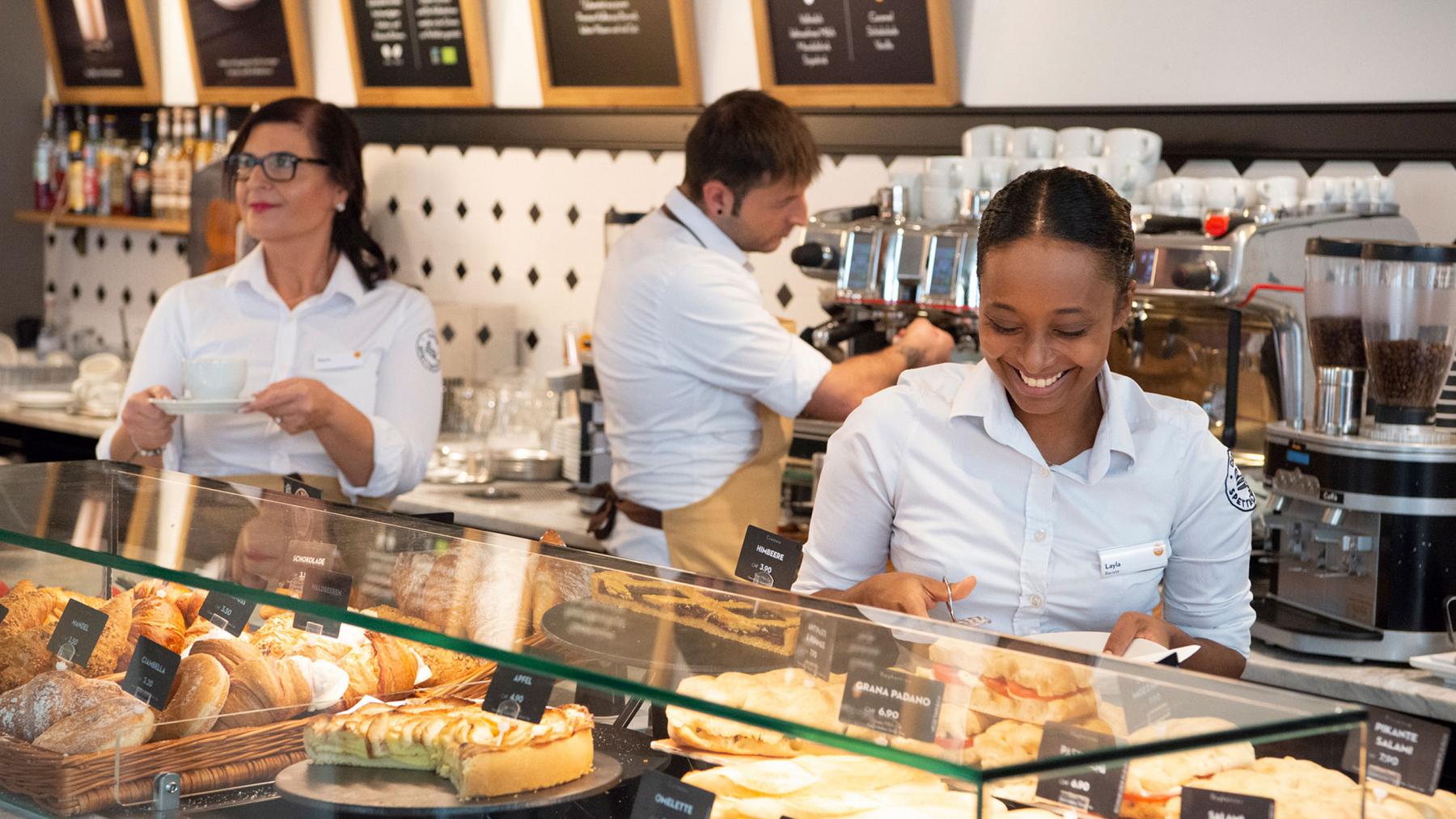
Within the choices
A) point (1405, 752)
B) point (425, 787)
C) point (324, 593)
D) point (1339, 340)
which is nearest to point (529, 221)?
point (1339, 340)

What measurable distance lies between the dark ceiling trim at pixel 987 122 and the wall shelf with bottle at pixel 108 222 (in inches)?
34.4

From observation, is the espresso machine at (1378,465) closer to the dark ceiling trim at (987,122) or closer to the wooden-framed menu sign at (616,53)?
the dark ceiling trim at (987,122)

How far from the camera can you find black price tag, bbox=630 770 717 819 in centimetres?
143

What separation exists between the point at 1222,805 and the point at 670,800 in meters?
0.49

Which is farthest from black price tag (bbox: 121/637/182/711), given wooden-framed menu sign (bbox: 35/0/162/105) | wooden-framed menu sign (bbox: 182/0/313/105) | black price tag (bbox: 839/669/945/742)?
wooden-framed menu sign (bbox: 35/0/162/105)

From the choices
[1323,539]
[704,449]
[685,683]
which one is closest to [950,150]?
[704,449]

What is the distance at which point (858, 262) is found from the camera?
3.46 meters

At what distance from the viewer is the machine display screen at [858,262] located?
3.44 m

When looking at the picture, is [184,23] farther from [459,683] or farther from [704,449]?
[459,683]

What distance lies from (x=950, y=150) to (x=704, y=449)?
1286 millimetres

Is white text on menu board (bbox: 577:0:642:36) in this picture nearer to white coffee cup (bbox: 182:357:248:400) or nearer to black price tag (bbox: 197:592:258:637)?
white coffee cup (bbox: 182:357:248:400)

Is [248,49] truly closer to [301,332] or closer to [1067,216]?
[301,332]

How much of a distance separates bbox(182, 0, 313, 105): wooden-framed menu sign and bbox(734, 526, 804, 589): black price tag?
171 inches

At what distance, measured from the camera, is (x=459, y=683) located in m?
1.81
